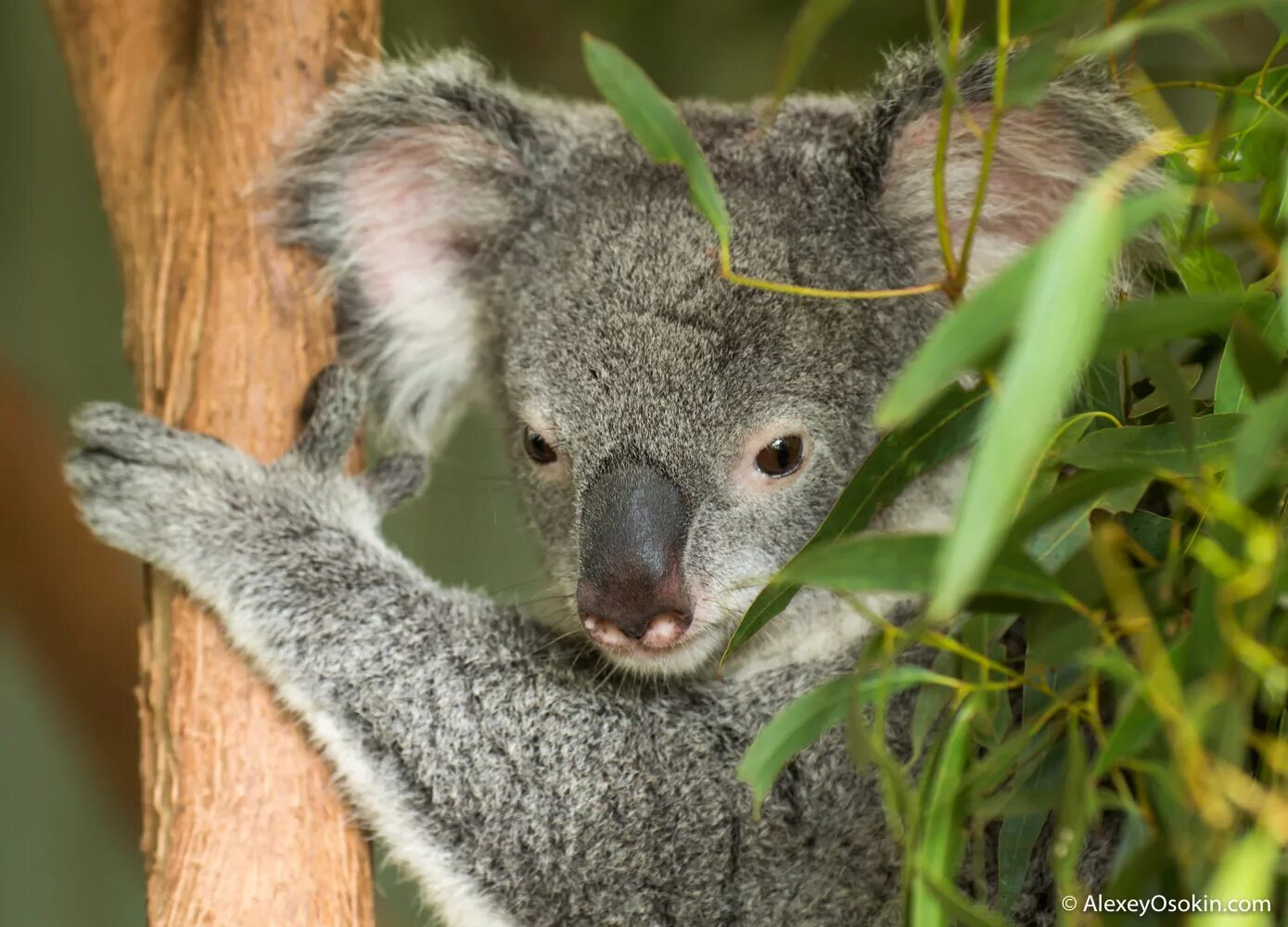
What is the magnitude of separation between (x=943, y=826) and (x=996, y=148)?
1209mm

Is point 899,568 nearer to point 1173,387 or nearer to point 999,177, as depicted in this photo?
point 1173,387

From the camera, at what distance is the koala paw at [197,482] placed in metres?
1.90

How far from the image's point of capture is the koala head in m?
1.78

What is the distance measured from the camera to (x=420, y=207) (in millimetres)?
2340

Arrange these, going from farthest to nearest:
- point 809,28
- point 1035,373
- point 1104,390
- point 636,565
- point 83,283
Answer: point 83,283, point 636,565, point 1104,390, point 809,28, point 1035,373

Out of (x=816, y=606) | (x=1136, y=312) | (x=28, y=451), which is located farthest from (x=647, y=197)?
(x=28, y=451)

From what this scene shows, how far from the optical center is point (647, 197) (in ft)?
6.77

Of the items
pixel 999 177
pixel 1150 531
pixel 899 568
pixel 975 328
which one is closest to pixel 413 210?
pixel 999 177

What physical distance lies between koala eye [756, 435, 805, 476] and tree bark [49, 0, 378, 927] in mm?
714

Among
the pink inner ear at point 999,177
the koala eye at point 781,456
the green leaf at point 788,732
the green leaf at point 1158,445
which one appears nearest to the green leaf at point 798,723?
the green leaf at point 788,732

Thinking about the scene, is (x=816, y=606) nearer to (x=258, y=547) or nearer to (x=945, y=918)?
(x=258, y=547)

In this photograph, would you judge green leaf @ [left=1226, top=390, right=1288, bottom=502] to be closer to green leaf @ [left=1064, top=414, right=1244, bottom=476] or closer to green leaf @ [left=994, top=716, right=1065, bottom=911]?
green leaf @ [left=1064, top=414, right=1244, bottom=476]

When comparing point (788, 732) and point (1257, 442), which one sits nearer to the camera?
point (1257, 442)

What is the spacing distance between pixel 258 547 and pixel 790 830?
0.87 metres
